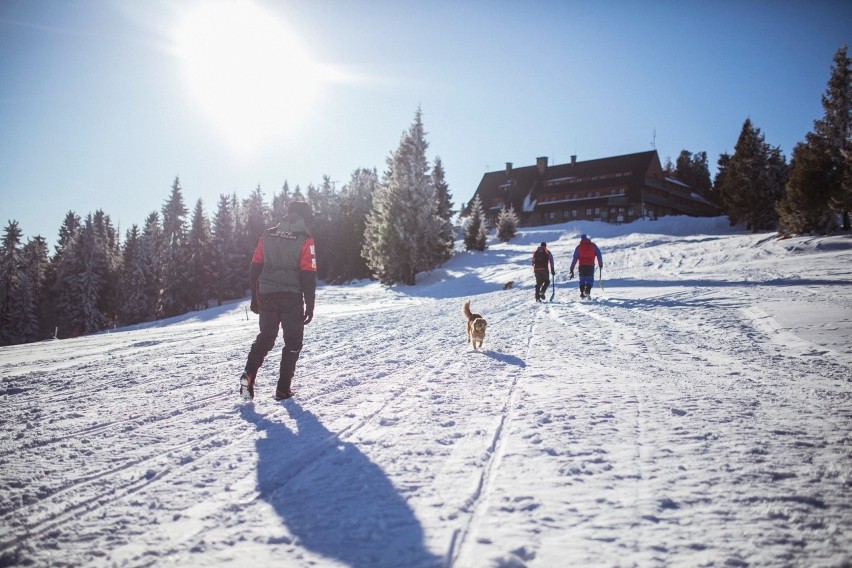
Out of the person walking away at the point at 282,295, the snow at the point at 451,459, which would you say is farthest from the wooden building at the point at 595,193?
the person walking away at the point at 282,295

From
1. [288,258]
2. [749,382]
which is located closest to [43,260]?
[288,258]

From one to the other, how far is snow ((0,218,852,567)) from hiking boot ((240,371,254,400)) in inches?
7.1

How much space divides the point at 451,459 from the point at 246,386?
2589 millimetres

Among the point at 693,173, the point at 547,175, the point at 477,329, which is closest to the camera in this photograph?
the point at 477,329

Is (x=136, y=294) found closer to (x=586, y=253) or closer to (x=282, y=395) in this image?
(x=586, y=253)

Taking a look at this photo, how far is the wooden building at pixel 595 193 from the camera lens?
54.0 metres

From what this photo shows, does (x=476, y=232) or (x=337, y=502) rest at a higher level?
(x=476, y=232)

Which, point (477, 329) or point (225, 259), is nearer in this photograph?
point (477, 329)

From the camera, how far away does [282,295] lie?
14.6ft

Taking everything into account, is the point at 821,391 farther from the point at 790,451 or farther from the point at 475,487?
the point at 475,487

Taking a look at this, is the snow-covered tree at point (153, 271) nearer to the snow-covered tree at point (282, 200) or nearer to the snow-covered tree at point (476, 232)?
the snow-covered tree at point (282, 200)

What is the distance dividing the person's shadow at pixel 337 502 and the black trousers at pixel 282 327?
4.01 ft

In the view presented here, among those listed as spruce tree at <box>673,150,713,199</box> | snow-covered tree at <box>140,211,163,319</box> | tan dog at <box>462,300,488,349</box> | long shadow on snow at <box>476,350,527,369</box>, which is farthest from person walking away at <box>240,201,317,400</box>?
spruce tree at <box>673,150,713,199</box>

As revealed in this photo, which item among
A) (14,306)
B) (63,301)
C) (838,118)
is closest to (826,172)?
(838,118)
